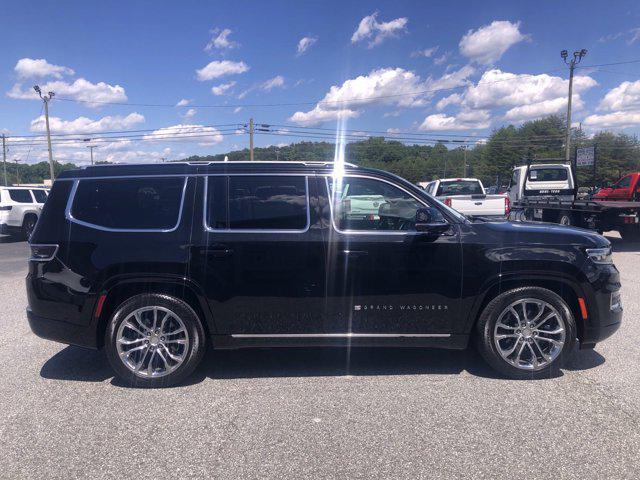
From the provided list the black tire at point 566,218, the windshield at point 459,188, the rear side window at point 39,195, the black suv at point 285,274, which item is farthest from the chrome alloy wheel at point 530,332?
the rear side window at point 39,195

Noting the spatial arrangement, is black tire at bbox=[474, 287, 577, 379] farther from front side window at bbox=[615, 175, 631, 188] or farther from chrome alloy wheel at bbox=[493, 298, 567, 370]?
front side window at bbox=[615, 175, 631, 188]

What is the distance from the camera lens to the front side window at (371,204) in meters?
4.21

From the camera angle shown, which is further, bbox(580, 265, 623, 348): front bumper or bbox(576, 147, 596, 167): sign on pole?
bbox(576, 147, 596, 167): sign on pole

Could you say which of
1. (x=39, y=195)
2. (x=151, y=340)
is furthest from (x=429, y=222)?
(x=39, y=195)

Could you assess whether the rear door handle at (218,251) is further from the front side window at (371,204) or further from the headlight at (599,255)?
the headlight at (599,255)

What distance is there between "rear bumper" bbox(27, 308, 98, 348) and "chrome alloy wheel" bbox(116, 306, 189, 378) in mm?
254

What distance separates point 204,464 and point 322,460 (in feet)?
2.40

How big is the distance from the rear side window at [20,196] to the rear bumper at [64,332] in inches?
603

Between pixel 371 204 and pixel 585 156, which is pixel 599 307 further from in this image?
pixel 585 156

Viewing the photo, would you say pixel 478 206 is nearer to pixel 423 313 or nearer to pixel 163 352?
pixel 423 313

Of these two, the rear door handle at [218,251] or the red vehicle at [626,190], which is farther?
the red vehicle at [626,190]

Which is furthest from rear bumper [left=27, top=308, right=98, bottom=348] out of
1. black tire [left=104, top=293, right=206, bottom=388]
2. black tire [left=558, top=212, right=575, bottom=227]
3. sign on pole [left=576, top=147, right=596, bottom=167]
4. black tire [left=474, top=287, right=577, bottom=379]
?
sign on pole [left=576, top=147, right=596, bottom=167]

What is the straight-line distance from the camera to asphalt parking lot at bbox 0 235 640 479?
9.75ft

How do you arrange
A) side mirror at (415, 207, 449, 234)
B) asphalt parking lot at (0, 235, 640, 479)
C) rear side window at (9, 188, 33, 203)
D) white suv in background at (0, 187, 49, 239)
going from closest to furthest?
asphalt parking lot at (0, 235, 640, 479) < side mirror at (415, 207, 449, 234) < white suv in background at (0, 187, 49, 239) < rear side window at (9, 188, 33, 203)
